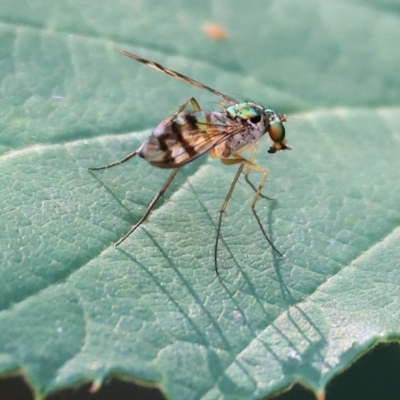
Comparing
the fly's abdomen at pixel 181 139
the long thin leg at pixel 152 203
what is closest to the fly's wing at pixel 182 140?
the fly's abdomen at pixel 181 139

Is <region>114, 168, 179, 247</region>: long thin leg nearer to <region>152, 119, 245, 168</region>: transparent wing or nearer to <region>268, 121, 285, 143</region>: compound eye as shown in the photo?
<region>152, 119, 245, 168</region>: transparent wing

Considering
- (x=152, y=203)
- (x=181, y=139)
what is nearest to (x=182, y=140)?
(x=181, y=139)

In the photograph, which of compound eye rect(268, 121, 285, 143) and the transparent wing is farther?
compound eye rect(268, 121, 285, 143)

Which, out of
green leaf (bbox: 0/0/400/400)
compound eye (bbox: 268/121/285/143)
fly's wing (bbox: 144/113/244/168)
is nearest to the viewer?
green leaf (bbox: 0/0/400/400)

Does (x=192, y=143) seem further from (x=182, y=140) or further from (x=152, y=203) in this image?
(x=152, y=203)

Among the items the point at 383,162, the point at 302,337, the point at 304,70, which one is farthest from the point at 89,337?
the point at 304,70

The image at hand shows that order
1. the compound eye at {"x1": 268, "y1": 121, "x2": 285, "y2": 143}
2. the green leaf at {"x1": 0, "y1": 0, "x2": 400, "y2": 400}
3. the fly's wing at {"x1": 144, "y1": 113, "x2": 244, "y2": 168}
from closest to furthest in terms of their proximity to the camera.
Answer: the green leaf at {"x1": 0, "y1": 0, "x2": 400, "y2": 400} < the fly's wing at {"x1": 144, "y1": 113, "x2": 244, "y2": 168} < the compound eye at {"x1": 268, "y1": 121, "x2": 285, "y2": 143}

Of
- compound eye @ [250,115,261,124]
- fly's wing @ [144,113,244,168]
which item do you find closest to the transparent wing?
fly's wing @ [144,113,244,168]
